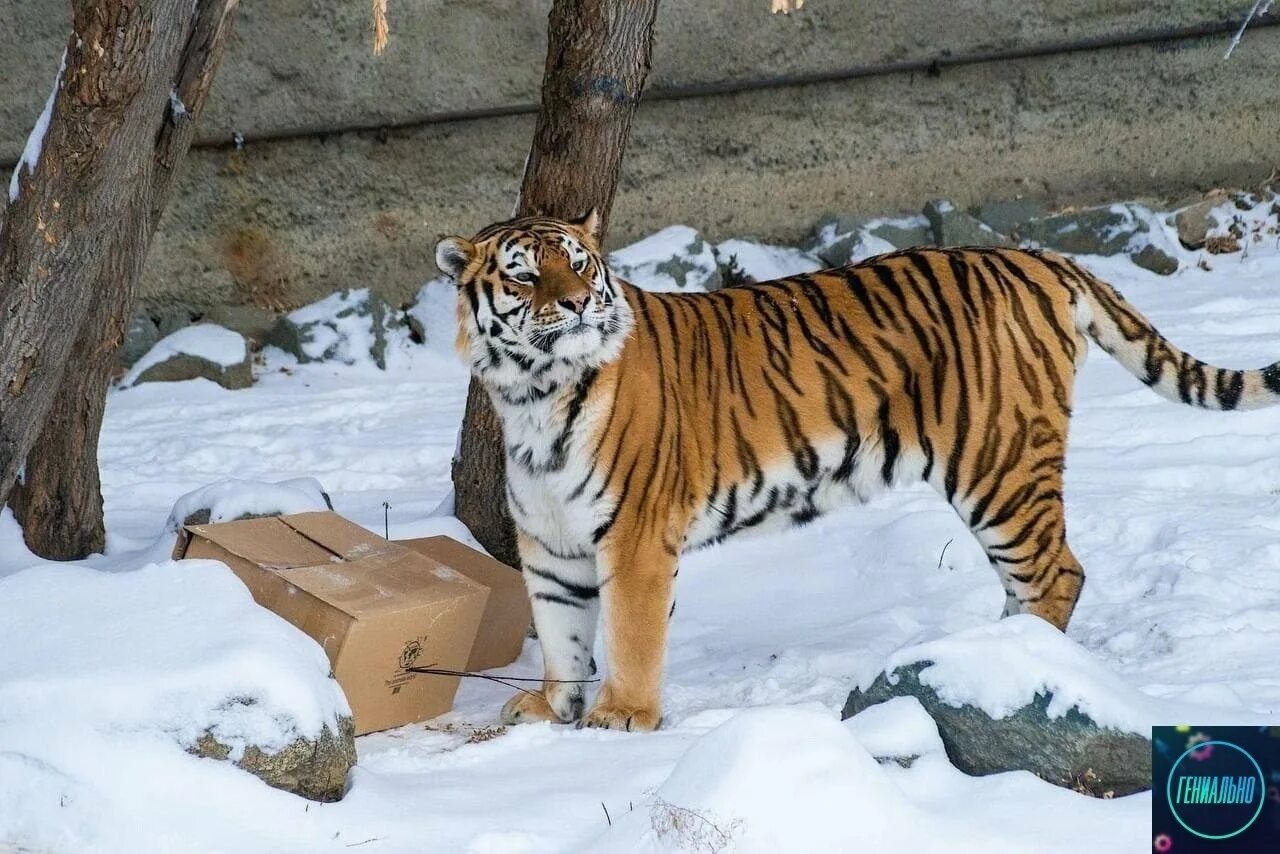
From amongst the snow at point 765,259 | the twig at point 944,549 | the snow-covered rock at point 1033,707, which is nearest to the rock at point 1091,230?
the snow at point 765,259

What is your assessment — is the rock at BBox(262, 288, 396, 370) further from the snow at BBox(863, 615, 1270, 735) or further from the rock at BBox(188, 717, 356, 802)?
the snow at BBox(863, 615, 1270, 735)

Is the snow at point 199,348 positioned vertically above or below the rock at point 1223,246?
below

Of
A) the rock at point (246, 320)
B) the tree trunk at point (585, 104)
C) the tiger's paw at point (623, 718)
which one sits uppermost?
the tree trunk at point (585, 104)

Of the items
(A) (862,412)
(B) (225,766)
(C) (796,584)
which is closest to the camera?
(B) (225,766)

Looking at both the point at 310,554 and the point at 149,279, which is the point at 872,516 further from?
the point at 149,279

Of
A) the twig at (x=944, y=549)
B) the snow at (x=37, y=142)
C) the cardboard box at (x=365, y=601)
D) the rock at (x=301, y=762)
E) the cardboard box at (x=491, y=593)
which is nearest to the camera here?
the rock at (x=301, y=762)

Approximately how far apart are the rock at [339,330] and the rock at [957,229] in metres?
3.07

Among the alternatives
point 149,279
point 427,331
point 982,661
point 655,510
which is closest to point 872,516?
point 655,510

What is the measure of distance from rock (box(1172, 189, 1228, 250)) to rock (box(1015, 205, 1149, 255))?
276mm

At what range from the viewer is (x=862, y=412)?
4070 mm

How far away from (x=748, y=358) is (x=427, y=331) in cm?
424

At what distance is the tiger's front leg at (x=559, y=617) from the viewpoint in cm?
401

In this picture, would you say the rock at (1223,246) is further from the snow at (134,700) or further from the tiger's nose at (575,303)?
the snow at (134,700)

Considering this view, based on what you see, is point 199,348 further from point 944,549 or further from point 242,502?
point 944,549
